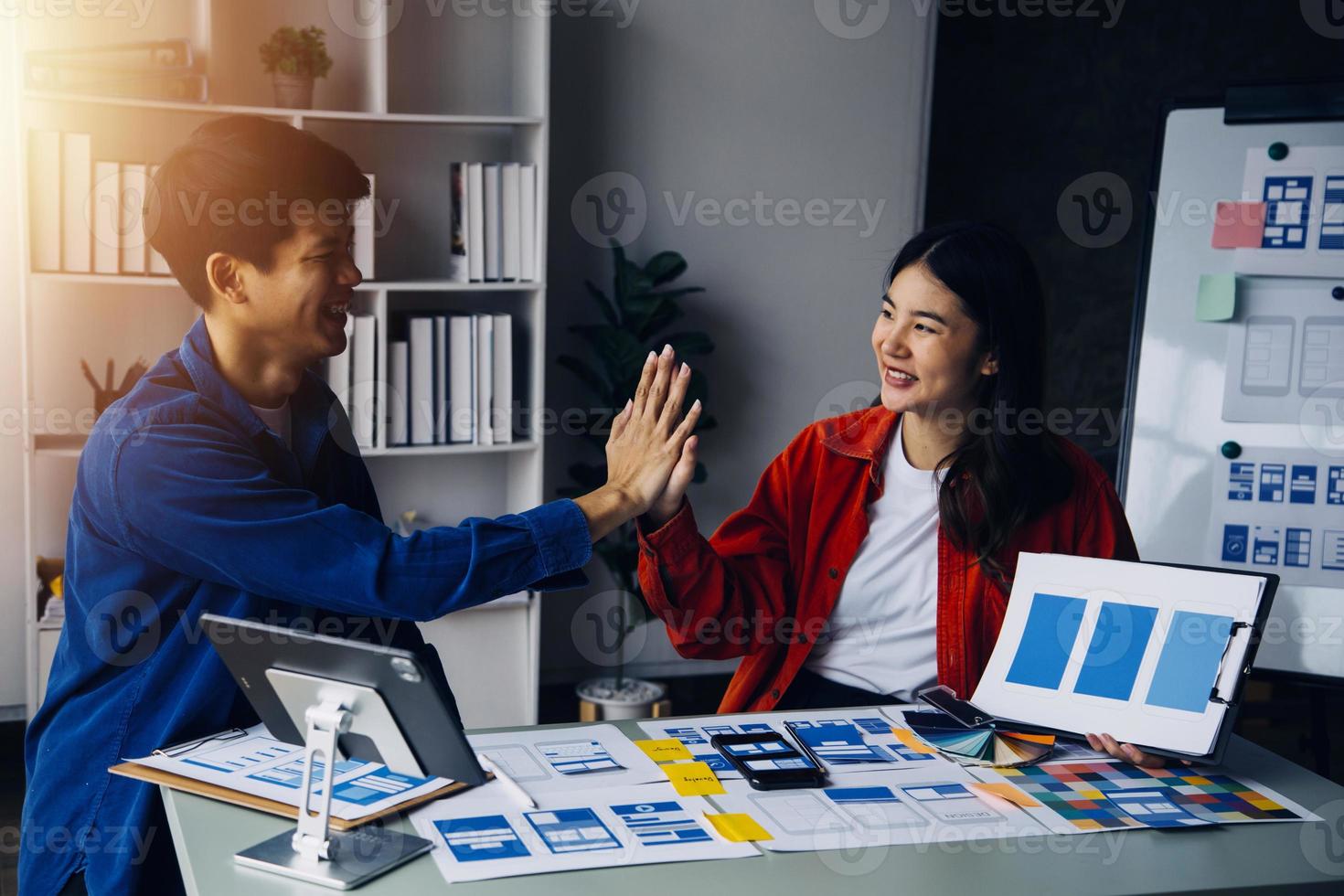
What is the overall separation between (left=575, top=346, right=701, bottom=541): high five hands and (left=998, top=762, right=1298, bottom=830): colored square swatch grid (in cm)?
68

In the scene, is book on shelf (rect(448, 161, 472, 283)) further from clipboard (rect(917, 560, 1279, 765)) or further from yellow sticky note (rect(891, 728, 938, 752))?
clipboard (rect(917, 560, 1279, 765))

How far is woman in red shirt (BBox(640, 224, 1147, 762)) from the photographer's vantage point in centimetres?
215

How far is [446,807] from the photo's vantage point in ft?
5.12

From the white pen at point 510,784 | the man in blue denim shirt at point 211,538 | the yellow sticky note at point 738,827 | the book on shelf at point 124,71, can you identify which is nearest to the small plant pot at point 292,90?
the book on shelf at point 124,71

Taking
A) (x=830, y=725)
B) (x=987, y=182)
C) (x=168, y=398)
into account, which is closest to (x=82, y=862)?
(x=168, y=398)

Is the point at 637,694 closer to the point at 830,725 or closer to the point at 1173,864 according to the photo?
the point at 830,725

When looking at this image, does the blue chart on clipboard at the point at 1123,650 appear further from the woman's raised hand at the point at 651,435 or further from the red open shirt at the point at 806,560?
the woman's raised hand at the point at 651,435

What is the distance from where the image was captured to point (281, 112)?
3523 mm

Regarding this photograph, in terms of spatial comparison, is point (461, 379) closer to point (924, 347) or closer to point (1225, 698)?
point (924, 347)

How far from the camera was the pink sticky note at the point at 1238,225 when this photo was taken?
9.57ft

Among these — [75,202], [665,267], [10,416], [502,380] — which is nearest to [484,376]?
[502,380]

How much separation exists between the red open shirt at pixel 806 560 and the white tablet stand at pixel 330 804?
2.35ft

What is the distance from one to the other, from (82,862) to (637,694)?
2512mm

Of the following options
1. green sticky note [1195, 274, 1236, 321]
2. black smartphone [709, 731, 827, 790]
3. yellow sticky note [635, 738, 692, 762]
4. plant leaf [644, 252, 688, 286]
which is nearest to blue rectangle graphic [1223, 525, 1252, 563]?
green sticky note [1195, 274, 1236, 321]
